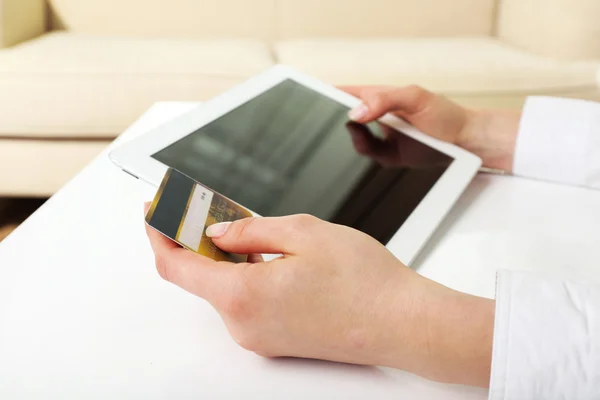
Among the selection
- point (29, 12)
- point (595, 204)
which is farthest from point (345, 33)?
point (595, 204)

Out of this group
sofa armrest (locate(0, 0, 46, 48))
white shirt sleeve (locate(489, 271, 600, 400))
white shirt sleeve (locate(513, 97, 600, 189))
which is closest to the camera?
white shirt sleeve (locate(489, 271, 600, 400))

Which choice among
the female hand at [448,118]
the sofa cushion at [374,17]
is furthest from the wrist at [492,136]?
the sofa cushion at [374,17]

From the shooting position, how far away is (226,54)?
1.38m

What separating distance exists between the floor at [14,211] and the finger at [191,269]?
115 cm

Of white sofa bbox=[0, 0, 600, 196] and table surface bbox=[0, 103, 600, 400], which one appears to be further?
white sofa bbox=[0, 0, 600, 196]

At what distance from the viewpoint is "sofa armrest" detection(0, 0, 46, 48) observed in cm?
138

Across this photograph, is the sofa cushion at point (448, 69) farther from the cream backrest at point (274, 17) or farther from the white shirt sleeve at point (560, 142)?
the white shirt sleeve at point (560, 142)

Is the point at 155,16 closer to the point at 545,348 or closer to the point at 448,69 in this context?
the point at 448,69

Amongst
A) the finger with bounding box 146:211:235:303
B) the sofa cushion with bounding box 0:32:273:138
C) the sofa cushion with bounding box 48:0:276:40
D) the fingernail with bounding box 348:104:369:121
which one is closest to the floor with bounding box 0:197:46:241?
the sofa cushion with bounding box 0:32:273:138

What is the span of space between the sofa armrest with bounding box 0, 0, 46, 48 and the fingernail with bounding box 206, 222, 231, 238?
4.06 ft

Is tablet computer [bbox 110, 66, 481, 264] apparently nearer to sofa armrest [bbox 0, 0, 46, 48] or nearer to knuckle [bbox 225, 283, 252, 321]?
knuckle [bbox 225, 283, 252, 321]

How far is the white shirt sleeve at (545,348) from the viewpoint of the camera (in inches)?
12.9

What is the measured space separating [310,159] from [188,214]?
21 cm

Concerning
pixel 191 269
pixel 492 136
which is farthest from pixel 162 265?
pixel 492 136
